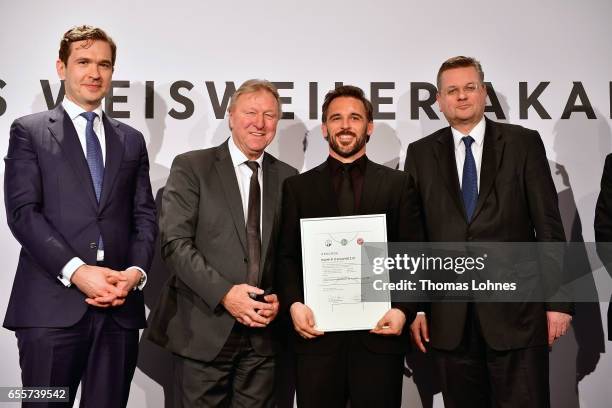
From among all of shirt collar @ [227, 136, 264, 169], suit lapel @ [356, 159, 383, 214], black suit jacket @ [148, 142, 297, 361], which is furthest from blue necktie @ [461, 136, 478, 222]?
shirt collar @ [227, 136, 264, 169]

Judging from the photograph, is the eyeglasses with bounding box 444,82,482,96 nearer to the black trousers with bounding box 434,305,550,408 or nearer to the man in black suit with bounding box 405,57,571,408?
the man in black suit with bounding box 405,57,571,408

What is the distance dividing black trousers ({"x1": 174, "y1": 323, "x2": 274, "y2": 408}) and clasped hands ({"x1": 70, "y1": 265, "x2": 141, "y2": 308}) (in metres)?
0.42

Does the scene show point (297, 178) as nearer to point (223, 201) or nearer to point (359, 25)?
point (223, 201)

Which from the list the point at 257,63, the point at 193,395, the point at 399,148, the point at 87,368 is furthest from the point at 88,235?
the point at 399,148

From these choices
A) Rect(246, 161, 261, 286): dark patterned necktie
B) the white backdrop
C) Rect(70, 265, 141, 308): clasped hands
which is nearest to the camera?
Rect(70, 265, 141, 308): clasped hands

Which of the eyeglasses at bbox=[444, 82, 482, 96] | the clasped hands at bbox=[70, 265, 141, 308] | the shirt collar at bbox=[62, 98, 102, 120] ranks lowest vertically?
the clasped hands at bbox=[70, 265, 141, 308]

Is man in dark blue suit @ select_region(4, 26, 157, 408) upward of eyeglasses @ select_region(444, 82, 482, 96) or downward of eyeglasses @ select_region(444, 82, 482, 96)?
downward

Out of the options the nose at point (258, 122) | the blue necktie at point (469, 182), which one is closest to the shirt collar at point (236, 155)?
the nose at point (258, 122)

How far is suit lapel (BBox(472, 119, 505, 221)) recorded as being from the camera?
9.32 feet

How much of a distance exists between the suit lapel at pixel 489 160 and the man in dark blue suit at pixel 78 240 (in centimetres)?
148

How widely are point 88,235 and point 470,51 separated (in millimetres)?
2312

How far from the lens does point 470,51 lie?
3.66 metres

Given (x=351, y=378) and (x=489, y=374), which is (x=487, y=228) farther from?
(x=351, y=378)

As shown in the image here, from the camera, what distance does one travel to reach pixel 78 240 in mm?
2699
